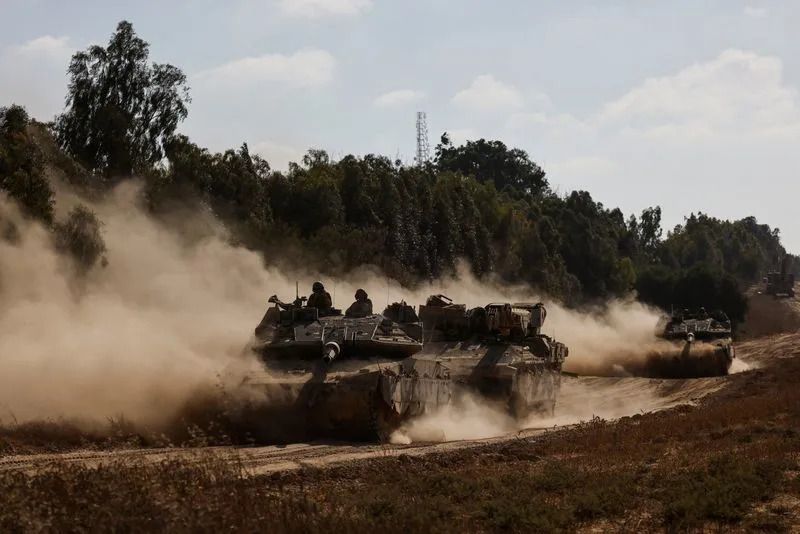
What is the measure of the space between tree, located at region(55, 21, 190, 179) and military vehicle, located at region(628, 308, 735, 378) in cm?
2066

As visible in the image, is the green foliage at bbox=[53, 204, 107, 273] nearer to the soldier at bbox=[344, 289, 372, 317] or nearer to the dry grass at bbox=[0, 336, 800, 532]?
the soldier at bbox=[344, 289, 372, 317]

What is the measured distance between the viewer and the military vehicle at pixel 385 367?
20000 millimetres

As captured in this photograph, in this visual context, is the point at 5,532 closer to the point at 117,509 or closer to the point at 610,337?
the point at 117,509

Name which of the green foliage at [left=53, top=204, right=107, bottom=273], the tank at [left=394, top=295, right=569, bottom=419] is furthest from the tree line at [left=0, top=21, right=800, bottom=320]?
the tank at [left=394, top=295, right=569, bottom=419]

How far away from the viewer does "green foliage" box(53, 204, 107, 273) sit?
107ft

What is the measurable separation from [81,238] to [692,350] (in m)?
23.2

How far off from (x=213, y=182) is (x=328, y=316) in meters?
23.7

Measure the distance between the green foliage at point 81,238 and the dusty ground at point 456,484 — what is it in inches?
628

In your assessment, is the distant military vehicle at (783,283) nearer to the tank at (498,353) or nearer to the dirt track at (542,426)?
the dirt track at (542,426)

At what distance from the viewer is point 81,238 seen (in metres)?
33.1

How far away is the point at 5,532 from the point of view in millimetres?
9445

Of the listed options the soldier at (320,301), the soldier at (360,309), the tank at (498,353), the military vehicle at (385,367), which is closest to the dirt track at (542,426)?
the military vehicle at (385,367)

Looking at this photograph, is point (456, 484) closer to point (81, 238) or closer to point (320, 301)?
point (320, 301)

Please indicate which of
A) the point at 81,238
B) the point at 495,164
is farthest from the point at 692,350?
the point at 495,164
